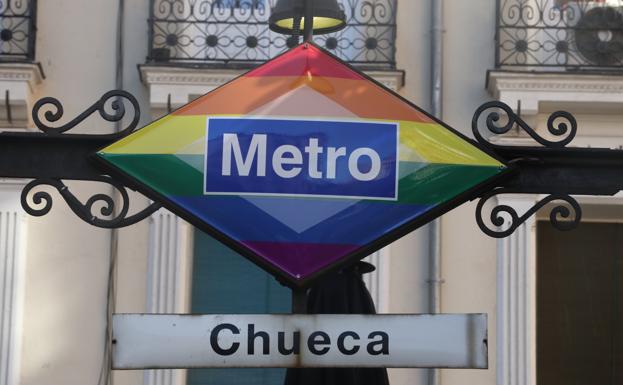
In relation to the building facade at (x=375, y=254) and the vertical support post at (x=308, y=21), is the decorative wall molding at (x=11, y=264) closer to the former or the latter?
the building facade at (x=375, y=254)

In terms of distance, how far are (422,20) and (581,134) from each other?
157 centimetres

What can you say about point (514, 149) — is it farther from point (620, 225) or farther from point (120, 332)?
point (620, 225)

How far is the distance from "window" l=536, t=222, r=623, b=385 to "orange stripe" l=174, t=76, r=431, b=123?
7.14m

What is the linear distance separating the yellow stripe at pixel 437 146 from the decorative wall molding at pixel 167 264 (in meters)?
6.44

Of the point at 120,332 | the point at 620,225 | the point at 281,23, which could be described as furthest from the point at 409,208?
the point at 620,225

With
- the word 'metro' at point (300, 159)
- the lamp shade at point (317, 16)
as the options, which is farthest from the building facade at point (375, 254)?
the word 'metro' at point (300, 159)

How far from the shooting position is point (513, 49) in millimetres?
11344

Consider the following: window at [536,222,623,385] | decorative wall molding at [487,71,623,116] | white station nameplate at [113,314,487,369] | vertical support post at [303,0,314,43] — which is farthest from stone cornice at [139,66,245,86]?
white station nameplate at [113,314,487,369]

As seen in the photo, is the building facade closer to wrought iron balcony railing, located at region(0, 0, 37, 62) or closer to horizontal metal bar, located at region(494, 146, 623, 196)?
wrought iron balcony railing, located at region(0, 0, 37, 62)

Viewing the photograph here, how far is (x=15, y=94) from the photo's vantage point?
36.0ft

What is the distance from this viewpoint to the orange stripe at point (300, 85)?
4793mm

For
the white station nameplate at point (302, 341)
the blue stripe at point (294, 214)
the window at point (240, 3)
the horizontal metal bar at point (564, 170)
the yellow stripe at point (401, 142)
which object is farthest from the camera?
the window at point (240, 3)

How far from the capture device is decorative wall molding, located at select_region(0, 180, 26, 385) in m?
11.0

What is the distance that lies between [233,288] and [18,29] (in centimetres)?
266
